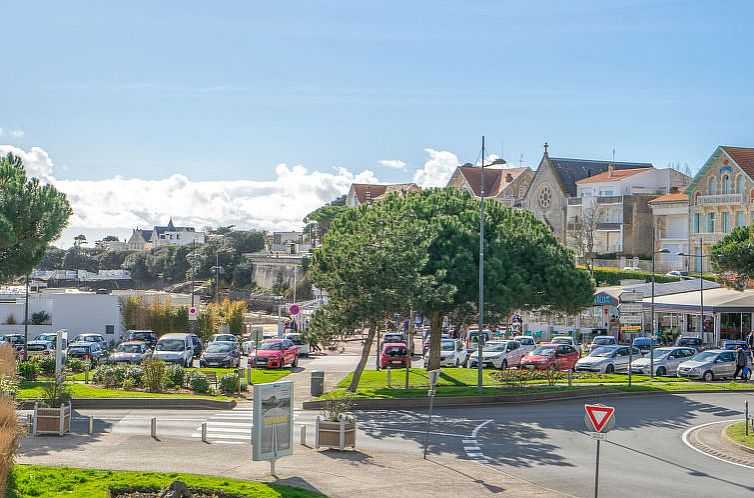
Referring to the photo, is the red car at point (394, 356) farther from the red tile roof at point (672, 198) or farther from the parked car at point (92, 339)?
the red tile roof at point (672, 198)

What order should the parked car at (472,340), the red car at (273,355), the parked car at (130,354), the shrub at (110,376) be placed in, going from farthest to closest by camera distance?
the parked car at (472,340)
the red car at (273,355)
the parked car at (130,354)
the shrub at (110,376)

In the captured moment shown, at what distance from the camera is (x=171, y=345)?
4350cm

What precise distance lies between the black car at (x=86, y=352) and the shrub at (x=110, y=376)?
10.1 m

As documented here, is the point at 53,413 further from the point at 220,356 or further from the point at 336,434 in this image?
the point at 220,356

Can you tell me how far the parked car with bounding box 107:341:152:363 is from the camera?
41625 millimetres

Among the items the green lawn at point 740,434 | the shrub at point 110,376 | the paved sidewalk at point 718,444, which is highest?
the shrub at point 110,376

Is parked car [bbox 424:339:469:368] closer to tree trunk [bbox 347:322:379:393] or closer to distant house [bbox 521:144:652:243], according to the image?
tree trunk [bbox 347:322:379:393]

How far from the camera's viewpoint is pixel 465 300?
121 ft

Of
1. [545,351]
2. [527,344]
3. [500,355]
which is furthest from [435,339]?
[527,344]

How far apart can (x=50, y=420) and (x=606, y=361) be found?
28099mm

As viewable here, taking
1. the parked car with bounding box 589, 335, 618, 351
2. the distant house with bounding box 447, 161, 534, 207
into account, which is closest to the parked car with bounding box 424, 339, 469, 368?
the parked car with bounding box 589, 335, 618, 351

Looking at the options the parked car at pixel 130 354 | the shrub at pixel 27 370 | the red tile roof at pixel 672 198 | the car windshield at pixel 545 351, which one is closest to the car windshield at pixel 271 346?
the parked car at pixel 130 354

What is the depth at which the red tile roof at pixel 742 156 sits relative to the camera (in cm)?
7281

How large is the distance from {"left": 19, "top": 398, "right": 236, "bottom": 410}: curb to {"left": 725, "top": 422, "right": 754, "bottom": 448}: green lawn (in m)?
16.1
